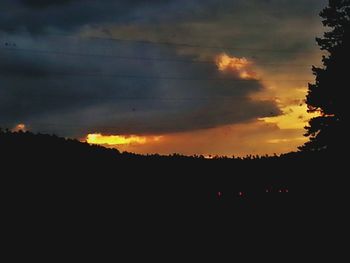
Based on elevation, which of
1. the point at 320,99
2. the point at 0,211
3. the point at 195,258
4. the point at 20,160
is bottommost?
the point at 195,258

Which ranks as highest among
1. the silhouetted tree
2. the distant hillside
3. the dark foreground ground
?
the silhouetted tree

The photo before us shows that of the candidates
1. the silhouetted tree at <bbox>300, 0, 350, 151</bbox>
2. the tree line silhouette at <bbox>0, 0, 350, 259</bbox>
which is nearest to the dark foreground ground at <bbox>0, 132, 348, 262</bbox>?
the tree line silhouette at <bbox>0, 0, 350, 259</bbox>

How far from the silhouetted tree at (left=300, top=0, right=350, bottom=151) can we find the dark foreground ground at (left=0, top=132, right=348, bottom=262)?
701 cm

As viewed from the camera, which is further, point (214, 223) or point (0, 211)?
point (214, 223)

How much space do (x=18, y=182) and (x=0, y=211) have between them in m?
1.76

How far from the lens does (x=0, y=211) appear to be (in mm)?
17172

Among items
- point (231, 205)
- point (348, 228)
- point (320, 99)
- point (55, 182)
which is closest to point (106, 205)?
point (55, 182)

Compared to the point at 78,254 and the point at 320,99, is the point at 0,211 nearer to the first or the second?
the point at 78,254

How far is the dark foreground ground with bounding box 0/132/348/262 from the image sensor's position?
17.8 metres

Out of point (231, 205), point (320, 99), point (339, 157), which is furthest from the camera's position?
point (320, 99)

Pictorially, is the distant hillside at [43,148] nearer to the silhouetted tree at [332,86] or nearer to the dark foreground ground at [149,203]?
the dark foreground ground at [149,203]

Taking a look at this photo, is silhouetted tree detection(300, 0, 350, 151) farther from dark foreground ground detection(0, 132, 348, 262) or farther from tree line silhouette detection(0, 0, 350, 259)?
dark foreground ground detection(0, 132, 348, 262)

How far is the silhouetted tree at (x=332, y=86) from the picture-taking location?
37719 mm

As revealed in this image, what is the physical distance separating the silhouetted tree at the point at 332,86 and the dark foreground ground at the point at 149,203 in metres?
7.01
